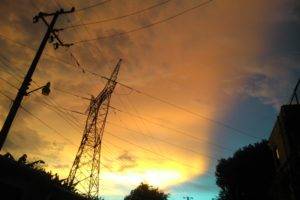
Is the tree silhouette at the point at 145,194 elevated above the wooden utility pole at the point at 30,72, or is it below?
above

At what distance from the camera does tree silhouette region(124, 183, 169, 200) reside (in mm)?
101500

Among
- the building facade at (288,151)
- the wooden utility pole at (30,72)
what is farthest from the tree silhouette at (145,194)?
→ the wooden utility pole at (30,72)

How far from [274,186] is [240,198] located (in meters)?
13.2

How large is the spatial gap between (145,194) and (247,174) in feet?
209

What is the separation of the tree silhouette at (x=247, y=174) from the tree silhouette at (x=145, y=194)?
56742mm

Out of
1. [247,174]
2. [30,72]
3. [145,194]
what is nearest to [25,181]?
[30,72]

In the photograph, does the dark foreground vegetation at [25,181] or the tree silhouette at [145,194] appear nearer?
the dark foreground vegetation at [25,181]

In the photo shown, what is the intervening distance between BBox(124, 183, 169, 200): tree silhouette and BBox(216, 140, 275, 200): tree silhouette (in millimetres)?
56742

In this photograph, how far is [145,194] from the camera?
335 ft

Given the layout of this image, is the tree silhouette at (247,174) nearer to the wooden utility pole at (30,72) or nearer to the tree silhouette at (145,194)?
the wooden utility pole at (30,72)

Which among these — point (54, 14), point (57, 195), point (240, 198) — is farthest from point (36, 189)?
point (240, 198)

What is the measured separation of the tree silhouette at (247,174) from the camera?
139 ft

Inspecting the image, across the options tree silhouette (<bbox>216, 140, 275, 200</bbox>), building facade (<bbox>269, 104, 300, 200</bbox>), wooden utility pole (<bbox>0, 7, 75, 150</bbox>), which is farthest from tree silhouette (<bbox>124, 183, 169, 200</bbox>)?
wooden utility pole (<bbox>0, 7, 75, 150</bbox>)

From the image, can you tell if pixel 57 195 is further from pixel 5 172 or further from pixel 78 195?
pixel 5 172
